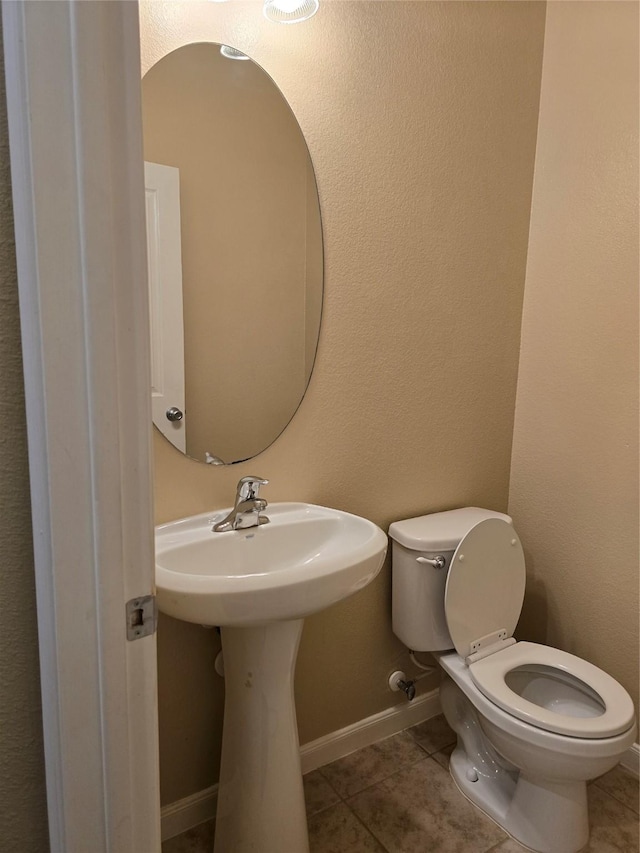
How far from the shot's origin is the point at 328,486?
1622 millimetres

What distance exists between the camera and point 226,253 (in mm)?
1374

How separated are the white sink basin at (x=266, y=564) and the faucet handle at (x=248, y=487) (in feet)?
0.27

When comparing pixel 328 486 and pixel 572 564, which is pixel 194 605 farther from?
pixel 572 564

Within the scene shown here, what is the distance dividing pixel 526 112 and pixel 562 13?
299mm

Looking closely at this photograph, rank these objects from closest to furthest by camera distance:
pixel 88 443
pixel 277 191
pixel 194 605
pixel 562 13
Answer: pixel 88 443
pixel 194 605
pixel 277 191
pixel 562 13

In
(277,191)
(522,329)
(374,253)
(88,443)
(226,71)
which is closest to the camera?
(88,443)

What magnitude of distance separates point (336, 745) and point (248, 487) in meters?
0.97

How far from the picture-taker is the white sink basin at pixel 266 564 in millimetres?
1023

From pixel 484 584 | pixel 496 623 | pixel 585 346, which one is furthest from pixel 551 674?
pixel 585 346

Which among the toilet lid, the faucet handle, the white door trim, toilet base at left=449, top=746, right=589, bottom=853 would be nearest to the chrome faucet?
the faucet handle

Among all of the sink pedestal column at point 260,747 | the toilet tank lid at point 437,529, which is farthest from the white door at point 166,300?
the toilet tank lid at point 437,529

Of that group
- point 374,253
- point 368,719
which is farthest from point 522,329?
point 368,719

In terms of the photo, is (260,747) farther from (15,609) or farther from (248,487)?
(15,609)

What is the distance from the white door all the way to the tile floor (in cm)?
111
